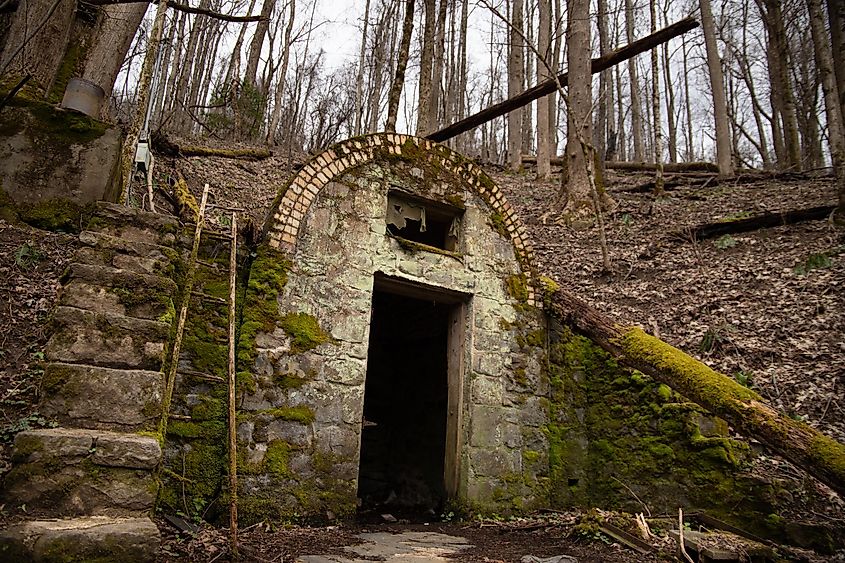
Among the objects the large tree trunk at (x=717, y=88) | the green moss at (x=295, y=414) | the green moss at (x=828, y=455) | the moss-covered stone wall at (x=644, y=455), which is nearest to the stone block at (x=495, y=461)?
the moss-covered stone wall at (x=644, y=455)

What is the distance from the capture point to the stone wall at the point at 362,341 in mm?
4266

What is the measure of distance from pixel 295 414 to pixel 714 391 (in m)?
3.64

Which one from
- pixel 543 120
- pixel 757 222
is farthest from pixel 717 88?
pixel 757 222

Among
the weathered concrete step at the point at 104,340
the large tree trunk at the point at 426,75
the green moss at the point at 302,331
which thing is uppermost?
the large tree trunk at the point at 426,75

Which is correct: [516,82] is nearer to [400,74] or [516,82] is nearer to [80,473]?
[400,74]

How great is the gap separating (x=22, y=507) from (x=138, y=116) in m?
4.24

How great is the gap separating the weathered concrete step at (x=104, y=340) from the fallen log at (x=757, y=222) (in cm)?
846

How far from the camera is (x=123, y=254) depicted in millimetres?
3354

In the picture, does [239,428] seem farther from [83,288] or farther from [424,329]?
[424,329]

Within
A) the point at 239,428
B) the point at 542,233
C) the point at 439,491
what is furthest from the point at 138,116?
the point at 542,233

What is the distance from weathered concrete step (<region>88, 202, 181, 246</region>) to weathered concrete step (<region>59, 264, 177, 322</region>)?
570mm

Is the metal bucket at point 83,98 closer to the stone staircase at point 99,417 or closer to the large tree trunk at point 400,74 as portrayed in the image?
the stone staircase at point 99,417

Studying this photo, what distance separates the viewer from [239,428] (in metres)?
4.04

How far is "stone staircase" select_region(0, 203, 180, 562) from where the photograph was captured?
2104 millimetres
